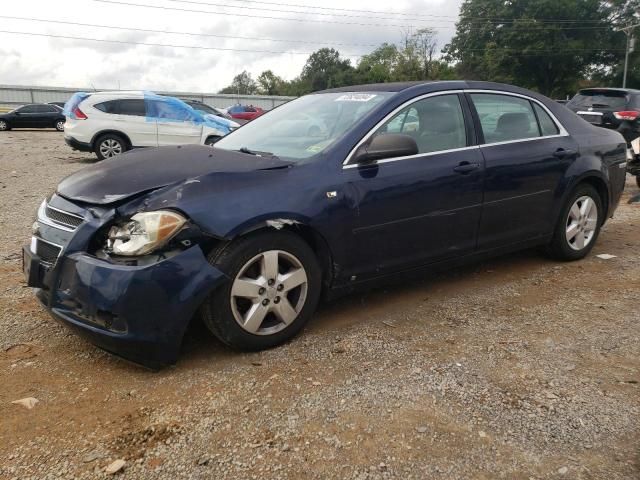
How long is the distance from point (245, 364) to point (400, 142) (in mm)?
1658

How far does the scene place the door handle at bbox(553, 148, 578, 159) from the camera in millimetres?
4654

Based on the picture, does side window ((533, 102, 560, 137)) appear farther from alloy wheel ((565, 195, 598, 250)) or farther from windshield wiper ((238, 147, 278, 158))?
windshield wiper ((238, 147, 278, 158))

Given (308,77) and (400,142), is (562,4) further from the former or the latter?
(400,142)

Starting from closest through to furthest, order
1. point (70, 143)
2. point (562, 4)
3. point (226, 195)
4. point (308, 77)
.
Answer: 1. point (226, 195)
2. point (70, 143)
3. point (562, 4)
4. point (308, 77)

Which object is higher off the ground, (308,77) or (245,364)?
(308,77)

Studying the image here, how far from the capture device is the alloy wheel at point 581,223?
494 centimetres

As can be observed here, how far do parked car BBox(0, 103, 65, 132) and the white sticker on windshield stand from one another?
26039 mm

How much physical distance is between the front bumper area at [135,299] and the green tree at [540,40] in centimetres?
5749

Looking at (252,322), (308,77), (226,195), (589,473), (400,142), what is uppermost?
(308,77)

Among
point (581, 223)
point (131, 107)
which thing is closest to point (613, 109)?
point (581, 223)

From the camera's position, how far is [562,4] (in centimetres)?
5272

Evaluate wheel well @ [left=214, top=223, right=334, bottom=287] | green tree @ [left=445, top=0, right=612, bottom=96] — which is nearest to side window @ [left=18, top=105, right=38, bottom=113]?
wheel well @ [left=214, top=223, right=334, bottom=287]

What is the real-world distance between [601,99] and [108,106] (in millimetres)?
10722

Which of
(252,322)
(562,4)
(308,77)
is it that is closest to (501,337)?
(252,322)
